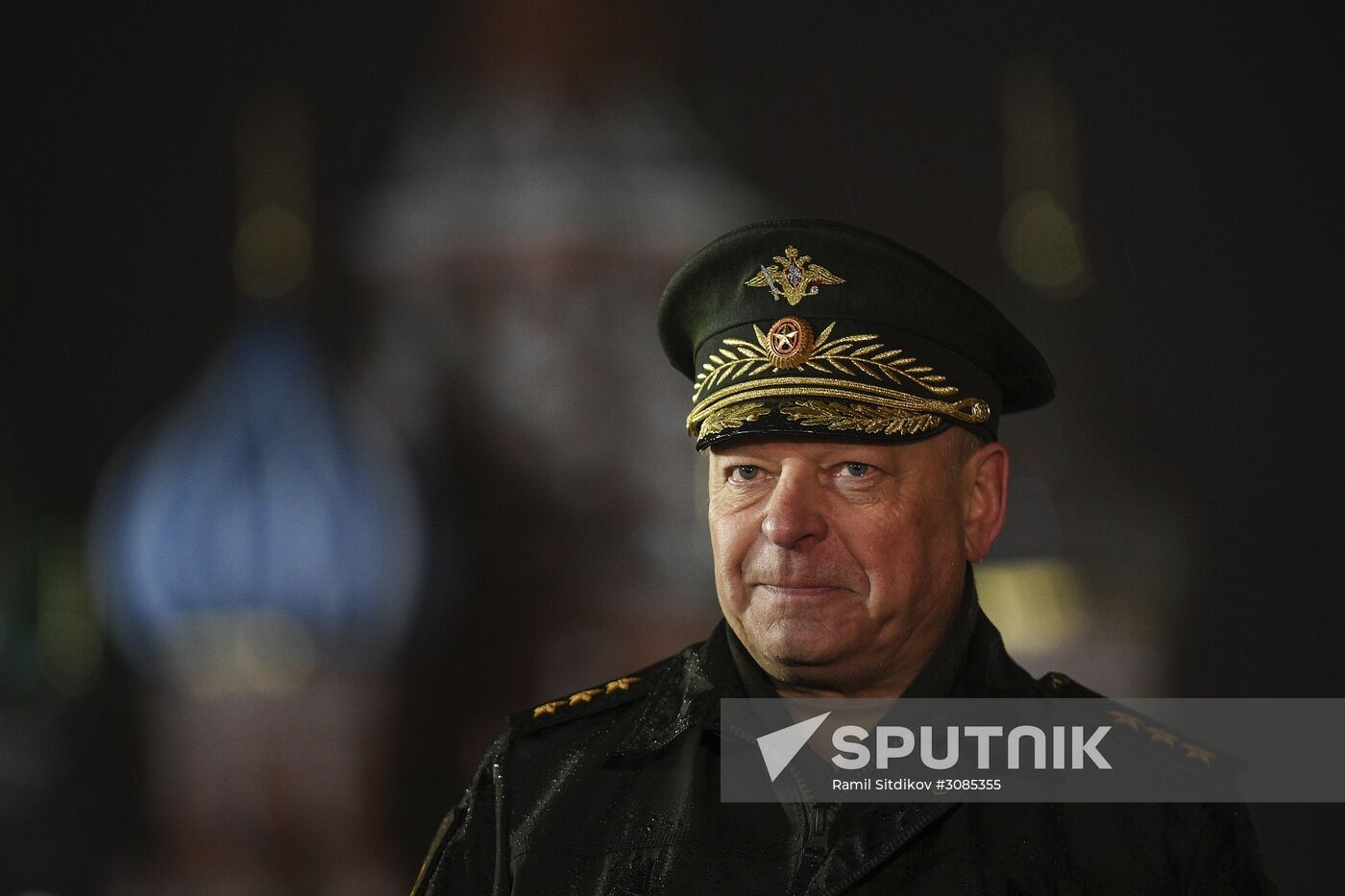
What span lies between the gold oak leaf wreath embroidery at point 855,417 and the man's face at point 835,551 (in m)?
0.02

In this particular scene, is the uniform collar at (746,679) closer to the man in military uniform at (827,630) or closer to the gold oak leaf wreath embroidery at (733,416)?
the man in military uniform at (827,630)

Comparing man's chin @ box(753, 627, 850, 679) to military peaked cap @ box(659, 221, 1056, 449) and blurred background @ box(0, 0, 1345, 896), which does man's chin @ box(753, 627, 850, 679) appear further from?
blurred background @ box(0, 0, 1345, 896)

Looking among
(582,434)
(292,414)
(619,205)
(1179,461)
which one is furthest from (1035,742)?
(292,414)

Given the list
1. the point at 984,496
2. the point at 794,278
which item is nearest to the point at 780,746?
the point at 984,496

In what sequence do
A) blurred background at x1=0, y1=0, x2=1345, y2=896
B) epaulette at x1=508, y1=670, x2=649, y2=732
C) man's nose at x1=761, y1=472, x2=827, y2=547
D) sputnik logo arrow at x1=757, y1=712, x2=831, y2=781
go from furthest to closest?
1. blurred background at x1=0, y1=0, x2=1345, y2=896
2. epaulette at x1=508, y1=670, x2=649, y2=732
3. sputnik logo arrow at x1=757, y1=712, x2=831, y2=781
4. man's nose at x1=761, y1=472, x2=827, y2=547

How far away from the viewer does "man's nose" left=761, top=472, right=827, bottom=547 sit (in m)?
1.48

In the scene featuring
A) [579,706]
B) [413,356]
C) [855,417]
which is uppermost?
[413,356]

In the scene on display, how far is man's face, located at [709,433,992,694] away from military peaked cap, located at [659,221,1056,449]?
0.11ft

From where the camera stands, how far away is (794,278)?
62.3 inches

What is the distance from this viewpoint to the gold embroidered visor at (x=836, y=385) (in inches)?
59.1

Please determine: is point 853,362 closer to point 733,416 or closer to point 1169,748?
point 733,416

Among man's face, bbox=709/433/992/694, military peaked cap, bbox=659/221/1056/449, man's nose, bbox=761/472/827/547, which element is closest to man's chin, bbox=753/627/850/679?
man's face, bbox=709/433/992/694

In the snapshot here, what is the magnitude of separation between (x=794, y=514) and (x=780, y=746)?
303mm

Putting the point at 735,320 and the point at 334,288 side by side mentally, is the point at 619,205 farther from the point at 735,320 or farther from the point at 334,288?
the point at 735,320
